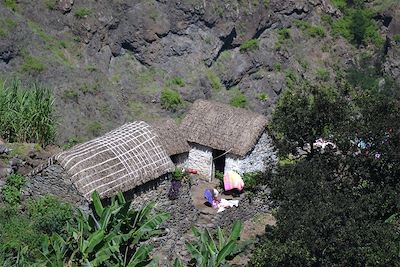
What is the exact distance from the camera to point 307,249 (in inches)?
755

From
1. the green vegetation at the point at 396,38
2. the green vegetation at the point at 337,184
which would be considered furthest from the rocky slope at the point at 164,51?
the green vegetation at the point at 337,184

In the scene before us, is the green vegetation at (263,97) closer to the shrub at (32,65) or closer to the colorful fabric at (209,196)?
the shrub at (32,65)

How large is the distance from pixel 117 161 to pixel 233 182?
5.69 meters

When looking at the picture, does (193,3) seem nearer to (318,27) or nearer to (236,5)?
(236,5)

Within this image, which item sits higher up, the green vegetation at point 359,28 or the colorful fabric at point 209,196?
the colorful fabric at point 209,196

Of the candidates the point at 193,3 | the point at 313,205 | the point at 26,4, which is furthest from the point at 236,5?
the point at 313,205

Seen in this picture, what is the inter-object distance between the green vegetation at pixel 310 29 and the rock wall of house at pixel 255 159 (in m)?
40.7

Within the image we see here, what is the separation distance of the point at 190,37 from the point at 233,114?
112ft

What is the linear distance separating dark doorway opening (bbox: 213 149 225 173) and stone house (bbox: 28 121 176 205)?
4709 millimetres

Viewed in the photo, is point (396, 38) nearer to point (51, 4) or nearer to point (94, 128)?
point (51, 4)

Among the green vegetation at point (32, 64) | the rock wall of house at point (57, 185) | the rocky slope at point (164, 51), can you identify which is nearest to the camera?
the rock wall of house at point (57, 185)

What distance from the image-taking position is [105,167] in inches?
902

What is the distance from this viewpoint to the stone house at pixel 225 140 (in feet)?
95.6

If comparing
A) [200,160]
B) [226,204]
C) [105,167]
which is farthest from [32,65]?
[105,167]
